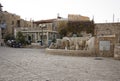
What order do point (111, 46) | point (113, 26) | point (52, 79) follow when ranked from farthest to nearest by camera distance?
point (113, 26) → point (111, 46) → point (52, 79)

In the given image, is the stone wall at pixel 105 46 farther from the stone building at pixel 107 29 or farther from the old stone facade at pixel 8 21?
the old stone facade at pixel 8 21

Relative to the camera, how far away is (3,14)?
53562 mm

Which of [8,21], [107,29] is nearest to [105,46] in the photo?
[107,29]

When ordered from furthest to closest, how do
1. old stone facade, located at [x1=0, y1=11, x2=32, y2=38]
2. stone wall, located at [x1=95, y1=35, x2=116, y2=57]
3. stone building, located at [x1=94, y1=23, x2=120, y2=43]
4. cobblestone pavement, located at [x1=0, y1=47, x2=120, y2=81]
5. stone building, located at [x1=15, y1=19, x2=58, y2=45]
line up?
old stone facade, located at [x1=0, y1=11, x2=32, y2=38] → stone building, located at [x1=15, y1=19, x2=58, y2=45] → stone building, located at [x1=94, y1=23, x2=120, y2=43] → stone wall, located at [x1=95, y1=35, x2=116, y2=57] → cobblestone pavement, located at [x1=0, y1=47, x2=120, y2=81]

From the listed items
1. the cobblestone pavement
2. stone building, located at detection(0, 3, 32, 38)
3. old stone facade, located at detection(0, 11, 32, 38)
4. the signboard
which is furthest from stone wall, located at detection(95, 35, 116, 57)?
old stone facade, located at detection(0, 11, 32, 38)

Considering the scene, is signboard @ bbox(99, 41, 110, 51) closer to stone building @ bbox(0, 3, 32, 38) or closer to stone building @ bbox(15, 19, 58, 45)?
stone building @ bbox(15, 19, 58, 45)

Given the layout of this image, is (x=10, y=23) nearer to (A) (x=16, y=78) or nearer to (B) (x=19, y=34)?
(B) (x=19, y=34)

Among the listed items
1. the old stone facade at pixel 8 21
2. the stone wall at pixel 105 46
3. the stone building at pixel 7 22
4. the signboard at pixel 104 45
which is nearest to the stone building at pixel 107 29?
the stone wall at pixel 105 46

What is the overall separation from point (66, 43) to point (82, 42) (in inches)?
126

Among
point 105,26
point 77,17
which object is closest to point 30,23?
point 77,17

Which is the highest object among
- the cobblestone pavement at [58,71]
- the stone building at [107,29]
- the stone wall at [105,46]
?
the stone building at [107,29]

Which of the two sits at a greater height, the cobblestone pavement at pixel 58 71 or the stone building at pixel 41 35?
the stone building at pixel 41 35

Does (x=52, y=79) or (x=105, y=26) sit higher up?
(x=105, y=26)

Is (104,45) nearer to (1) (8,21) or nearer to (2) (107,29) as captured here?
(2) (107,29)
